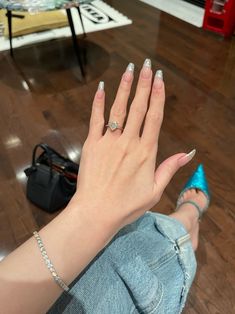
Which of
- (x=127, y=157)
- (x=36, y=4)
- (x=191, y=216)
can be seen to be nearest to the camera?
(x=127, y=157)

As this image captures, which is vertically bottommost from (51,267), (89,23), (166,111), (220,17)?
(166,111)

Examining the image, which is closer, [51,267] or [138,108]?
[51,267]

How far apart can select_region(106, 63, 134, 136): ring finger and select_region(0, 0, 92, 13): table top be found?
1472 millimetres

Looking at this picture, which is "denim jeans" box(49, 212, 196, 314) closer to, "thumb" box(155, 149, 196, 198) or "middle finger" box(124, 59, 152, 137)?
"thumb" box(155, 149, 196, 198)

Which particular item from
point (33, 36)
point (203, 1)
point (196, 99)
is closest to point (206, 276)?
point (196, 99)

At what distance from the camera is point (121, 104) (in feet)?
2.30

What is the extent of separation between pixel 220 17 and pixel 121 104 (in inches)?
102

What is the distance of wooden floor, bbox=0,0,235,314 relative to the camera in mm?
1308

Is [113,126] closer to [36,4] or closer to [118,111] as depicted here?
[118,111]

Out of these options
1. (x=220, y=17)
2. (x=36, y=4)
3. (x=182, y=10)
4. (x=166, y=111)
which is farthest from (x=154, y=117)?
(x=182, y=10)

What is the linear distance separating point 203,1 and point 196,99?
5.95 ft

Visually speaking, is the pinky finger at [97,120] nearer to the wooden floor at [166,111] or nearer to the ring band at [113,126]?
the ring band at [113,126]

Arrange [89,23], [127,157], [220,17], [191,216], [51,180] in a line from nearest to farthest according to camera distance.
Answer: [127,157] → [191,216] → [51,180] → [220,17] → [89,23]

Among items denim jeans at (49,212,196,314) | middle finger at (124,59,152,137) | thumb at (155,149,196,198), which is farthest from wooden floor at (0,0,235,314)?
middle finger at (124,59,152,137)
